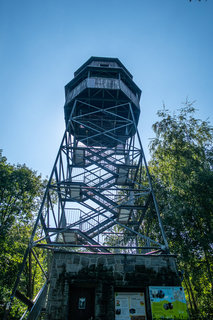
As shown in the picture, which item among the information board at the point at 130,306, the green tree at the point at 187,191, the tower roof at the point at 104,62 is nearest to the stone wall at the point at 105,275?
the information board at the point at 130,306

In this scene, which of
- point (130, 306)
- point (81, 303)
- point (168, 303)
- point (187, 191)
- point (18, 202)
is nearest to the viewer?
point (168, 303)

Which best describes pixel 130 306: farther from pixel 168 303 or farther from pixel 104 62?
pixel 104 62

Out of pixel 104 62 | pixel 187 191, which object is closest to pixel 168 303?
pixel 187 191

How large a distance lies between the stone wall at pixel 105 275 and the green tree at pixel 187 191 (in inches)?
174

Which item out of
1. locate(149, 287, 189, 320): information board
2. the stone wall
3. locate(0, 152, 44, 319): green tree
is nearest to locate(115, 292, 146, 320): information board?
the stone wall

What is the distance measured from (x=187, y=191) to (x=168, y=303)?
6173mm

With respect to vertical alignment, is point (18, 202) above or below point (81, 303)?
above

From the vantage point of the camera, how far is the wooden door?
561cm

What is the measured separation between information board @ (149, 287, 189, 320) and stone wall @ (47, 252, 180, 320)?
0.72ft

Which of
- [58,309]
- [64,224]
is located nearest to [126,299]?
[58,309]

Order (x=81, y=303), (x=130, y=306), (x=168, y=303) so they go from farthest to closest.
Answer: (x=81, y=303) < (x=130, y=306) < (x=168, y=303)

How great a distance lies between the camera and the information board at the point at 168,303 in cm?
525

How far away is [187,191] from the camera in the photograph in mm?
10469

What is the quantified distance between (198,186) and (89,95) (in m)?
8.13
